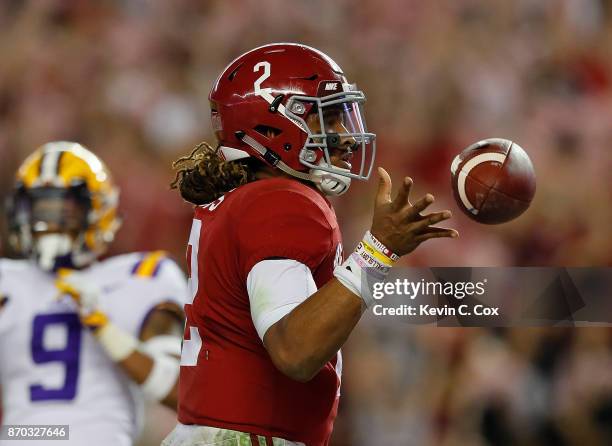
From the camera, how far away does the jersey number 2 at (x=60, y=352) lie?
3291 mm

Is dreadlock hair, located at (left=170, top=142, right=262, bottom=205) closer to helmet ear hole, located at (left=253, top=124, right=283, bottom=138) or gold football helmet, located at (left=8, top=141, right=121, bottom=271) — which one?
helmet ear hole, located at (left=253, top=124, right=283, bottom=138)

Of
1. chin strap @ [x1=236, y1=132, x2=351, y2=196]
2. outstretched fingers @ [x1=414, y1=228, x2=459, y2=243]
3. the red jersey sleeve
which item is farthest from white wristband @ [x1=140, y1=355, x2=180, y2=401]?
outstretched fingers @ [x1=414, y1=228, x2=459, y2=243]

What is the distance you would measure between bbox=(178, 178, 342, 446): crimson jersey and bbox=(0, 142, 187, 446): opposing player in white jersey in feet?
3.62

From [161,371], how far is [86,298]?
1.12ft

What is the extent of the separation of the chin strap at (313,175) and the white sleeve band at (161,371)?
1.12 metres

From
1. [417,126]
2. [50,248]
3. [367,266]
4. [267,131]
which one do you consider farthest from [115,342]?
[417,126]

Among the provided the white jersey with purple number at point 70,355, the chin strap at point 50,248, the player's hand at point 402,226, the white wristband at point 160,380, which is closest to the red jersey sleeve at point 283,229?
the player's hand at point 402,226

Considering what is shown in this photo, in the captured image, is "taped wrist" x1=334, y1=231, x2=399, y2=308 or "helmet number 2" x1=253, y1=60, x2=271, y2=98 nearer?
"taped wrist" x1=334, y1=231, x2=399, y2=308

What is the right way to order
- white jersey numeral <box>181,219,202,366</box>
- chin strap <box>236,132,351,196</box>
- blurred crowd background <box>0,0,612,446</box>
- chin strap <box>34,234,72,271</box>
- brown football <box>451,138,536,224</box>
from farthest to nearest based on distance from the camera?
1. blurred crowd background <box>0,0,612,446</box>
2. chin strap <box>34,234,72,271</box>
3. brown football <box>451,138,536,224</box>
4. chin strap <box>236,132,351,196</box>
5. white jersey numeral <box>181,219,202,366</box>

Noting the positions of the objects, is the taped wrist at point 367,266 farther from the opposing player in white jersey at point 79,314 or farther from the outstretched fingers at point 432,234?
the opposing player in white jersey at point 79,314

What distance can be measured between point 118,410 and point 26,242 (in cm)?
66

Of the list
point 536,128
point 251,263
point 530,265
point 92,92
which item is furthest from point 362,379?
point 251,263

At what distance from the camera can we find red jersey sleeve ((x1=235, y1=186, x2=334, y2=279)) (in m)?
2.00

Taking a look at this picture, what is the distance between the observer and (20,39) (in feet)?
21.5
